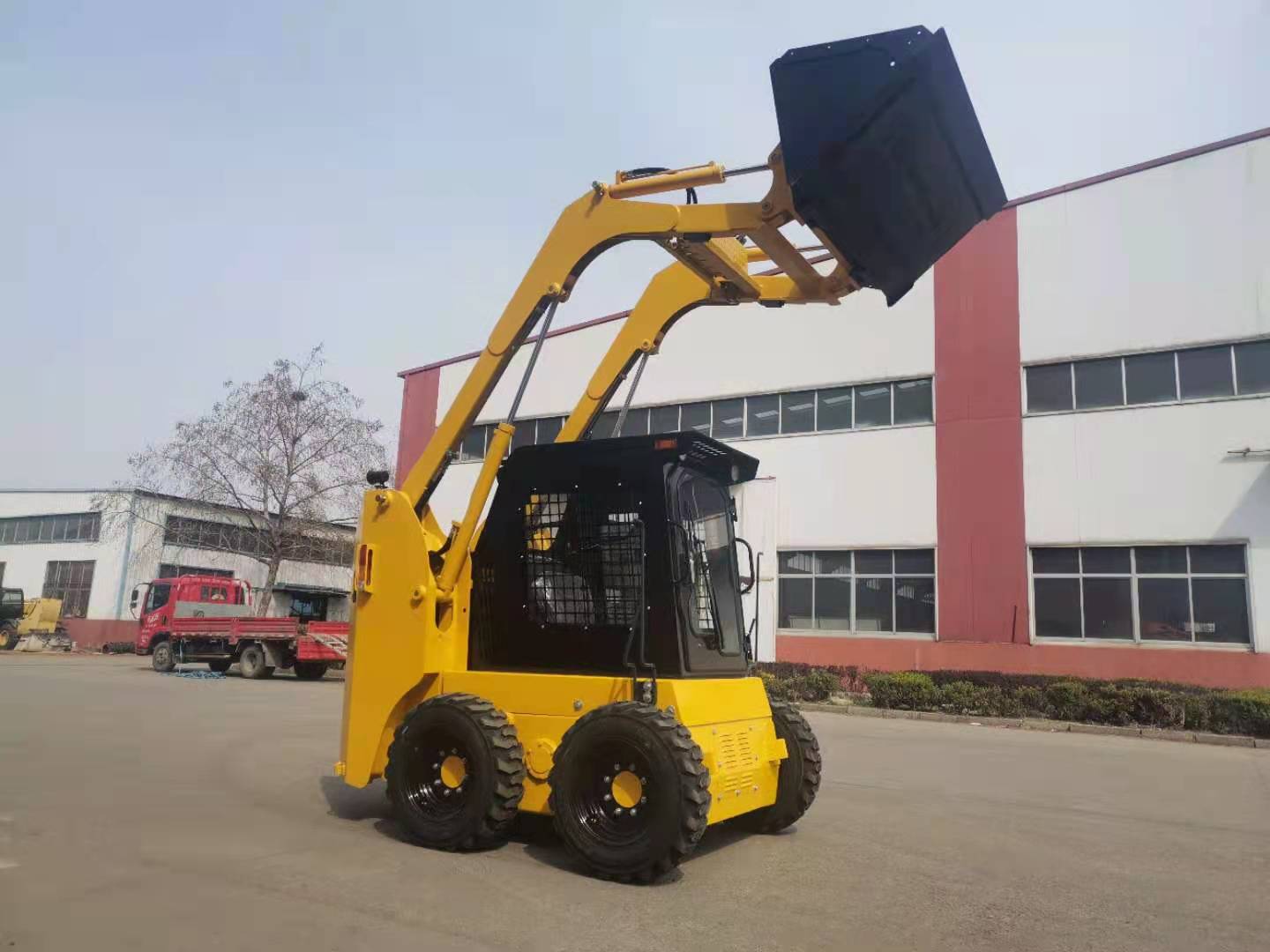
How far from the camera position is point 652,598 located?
5531mm

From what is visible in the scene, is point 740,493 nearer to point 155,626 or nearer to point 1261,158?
point 1261,158

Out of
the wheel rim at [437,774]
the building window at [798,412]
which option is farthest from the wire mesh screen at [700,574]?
the building window at [798,412]

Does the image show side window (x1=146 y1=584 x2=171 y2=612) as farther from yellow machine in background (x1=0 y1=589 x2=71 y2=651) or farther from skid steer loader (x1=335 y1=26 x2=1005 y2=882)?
skid steer loader (x1=335 y1=26 x2=1005 y2=882)

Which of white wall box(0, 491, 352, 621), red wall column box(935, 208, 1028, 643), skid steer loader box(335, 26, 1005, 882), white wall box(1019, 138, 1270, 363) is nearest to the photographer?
skid steer loader box(335, 26, 1005, 882)

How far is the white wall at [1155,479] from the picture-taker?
1625cm

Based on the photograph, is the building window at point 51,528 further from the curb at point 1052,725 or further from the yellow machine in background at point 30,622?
the curb at point 1052,725

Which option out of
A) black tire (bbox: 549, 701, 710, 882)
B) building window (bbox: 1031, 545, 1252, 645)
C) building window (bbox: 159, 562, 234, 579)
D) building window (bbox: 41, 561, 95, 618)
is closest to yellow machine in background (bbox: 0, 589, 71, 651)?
building window (bbox: 41, 561, 95, 618)

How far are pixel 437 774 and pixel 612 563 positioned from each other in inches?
65.6

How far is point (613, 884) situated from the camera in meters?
4.86

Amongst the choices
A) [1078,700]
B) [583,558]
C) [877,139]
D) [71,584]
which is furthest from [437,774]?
[71,584]

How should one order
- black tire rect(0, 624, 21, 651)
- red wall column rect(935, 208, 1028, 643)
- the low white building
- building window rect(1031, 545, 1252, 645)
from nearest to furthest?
building window rect(1031, 545, 1252, 645) → red wall column rect(935, 208, 1028, 643) → black tire rect(0, 624, 21, 651) → the low white building

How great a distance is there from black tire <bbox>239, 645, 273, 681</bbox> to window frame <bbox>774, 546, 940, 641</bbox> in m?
12.5

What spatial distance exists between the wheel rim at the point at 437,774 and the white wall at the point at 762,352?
45.1 feet

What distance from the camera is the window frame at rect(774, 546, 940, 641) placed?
755 inches
